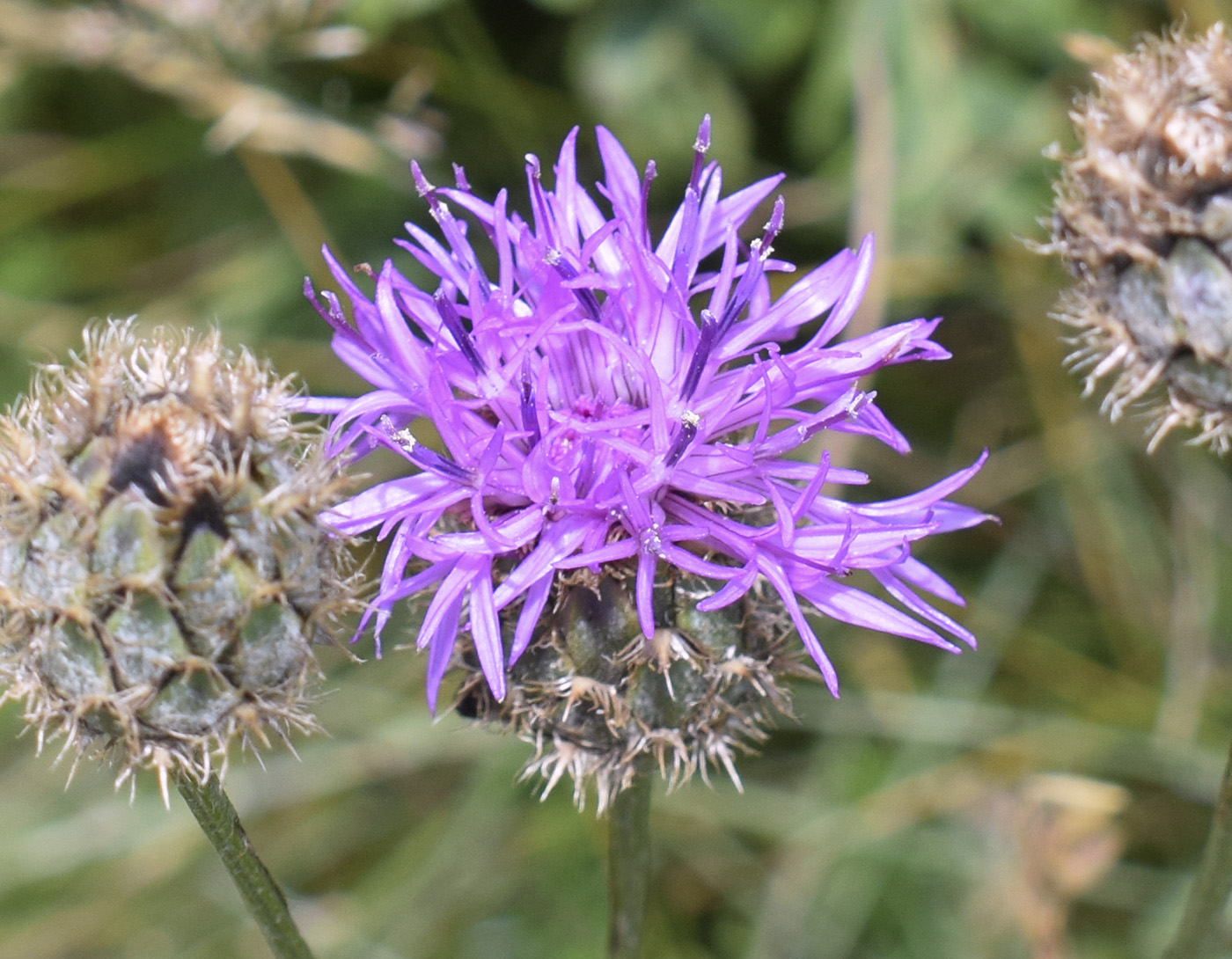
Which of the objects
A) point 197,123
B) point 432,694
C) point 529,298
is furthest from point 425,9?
point 432,694

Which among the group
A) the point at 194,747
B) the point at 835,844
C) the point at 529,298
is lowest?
the point at 835,844

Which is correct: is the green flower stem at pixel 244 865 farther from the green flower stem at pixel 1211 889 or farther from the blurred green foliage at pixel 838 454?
the blurred green foliage at pixel 838 454

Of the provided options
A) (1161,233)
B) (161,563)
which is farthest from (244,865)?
(1161,233)

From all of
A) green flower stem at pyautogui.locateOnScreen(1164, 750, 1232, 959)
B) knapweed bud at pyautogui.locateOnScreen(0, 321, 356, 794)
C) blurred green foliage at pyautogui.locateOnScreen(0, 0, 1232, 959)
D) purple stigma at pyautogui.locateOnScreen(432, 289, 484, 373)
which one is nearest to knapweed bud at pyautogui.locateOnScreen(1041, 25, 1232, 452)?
green flower stem at pyautogui.locateOnScreen(1164, 750, 1232, 959)

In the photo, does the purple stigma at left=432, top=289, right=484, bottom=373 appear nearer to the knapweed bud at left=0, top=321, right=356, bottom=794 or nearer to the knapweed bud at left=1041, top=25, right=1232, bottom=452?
the knapweed bud at left=0, top=321, right=356, bottom=794

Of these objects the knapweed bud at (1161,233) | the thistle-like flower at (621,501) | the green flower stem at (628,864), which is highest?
the knapweed bud at (1161,233)

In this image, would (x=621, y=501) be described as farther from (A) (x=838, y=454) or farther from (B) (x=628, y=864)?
(A) (x=838, y=454)

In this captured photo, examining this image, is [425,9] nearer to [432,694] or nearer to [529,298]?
[529,298]

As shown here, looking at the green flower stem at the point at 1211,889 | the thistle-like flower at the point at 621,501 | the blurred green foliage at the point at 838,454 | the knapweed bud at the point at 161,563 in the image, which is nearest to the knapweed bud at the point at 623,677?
the thistle-like flower at the point at 621,501
